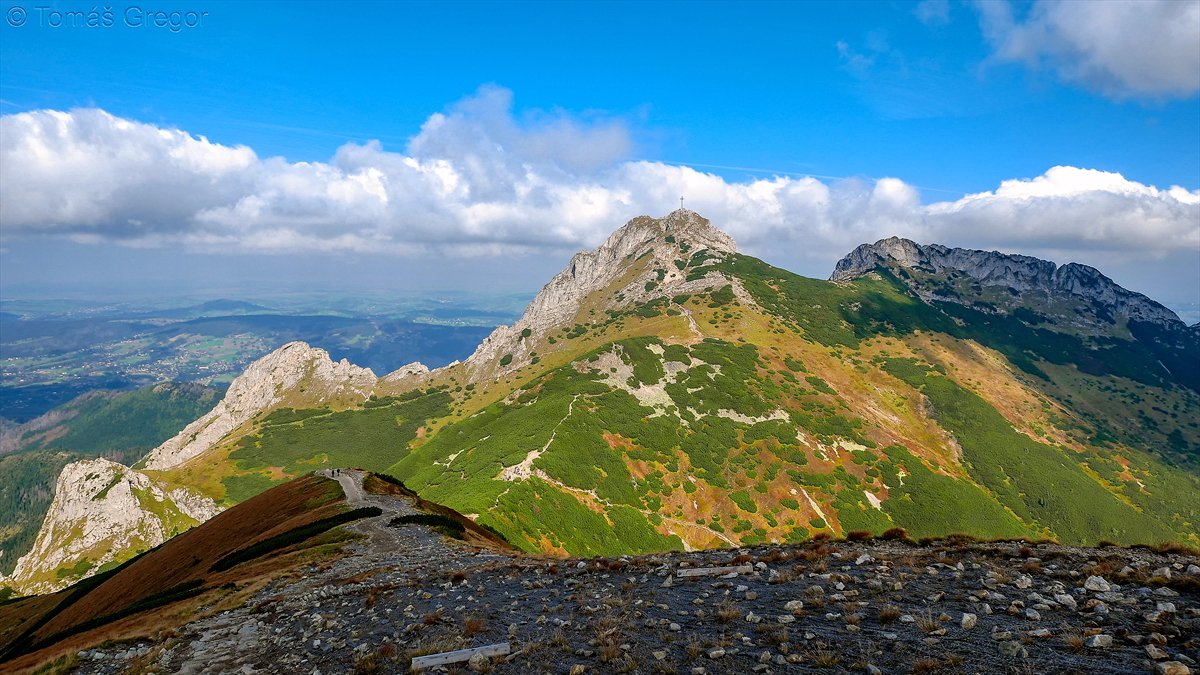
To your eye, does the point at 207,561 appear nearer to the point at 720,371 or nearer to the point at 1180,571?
the point at 1180,571

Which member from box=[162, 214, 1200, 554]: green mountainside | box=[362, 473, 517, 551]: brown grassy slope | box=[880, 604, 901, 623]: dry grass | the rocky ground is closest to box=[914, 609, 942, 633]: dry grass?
the rocky ground

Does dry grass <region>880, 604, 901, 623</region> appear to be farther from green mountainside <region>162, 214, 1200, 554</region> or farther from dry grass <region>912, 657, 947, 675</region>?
green mountainside <region>162, 214, 1200, 554</region>

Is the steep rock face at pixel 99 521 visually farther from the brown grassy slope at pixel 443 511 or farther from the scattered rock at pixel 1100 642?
the scattered rock at pixel 1100 642

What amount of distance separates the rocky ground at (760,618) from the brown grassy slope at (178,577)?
25.7 feet

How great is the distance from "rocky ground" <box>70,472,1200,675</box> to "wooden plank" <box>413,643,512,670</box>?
35 cm

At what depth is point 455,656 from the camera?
46.1 feet

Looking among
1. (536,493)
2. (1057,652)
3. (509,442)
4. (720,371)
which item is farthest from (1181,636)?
(720,371)

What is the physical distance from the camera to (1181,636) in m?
9.96

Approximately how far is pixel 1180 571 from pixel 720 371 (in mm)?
136102

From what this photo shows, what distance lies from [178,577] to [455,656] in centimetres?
4306

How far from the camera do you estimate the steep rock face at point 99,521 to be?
12888 centimetres

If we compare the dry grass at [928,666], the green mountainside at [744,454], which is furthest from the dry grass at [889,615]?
the green mountainside at [744,454]

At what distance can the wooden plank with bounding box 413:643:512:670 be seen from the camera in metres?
13.8

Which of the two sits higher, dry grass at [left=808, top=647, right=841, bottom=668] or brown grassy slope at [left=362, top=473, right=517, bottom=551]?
dry grass at [left=808, top=647, right=841, bottom=668]
